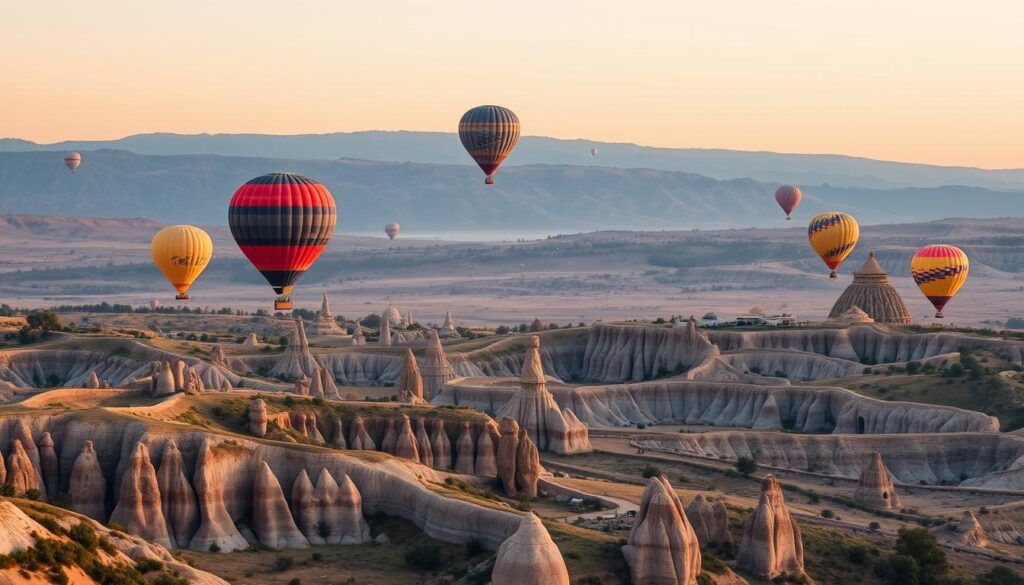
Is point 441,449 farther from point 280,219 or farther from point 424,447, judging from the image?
point 280,219

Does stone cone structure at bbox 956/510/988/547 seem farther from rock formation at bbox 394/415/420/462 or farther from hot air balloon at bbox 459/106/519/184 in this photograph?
hot air balloon at bbox 459/106/519/184

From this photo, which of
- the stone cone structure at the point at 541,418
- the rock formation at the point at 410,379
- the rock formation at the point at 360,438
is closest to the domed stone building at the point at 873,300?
the rock formation at the point at 410,379

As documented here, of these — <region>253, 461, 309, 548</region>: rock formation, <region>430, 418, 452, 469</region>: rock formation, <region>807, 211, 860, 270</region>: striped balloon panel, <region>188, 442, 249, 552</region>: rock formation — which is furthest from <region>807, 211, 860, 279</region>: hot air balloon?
A: <region>188, 442, 249, 552</region>: rock formation

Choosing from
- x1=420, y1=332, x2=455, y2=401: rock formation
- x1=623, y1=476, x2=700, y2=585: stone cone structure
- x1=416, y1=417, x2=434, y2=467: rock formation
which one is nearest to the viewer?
x1=623, y1=476, x2=700, y2=585: stone cone structure

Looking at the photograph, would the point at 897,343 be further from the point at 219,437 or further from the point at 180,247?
the point at 219,437

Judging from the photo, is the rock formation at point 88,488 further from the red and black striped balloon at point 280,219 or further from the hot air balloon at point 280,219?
the hot air balloon at point 280,219
